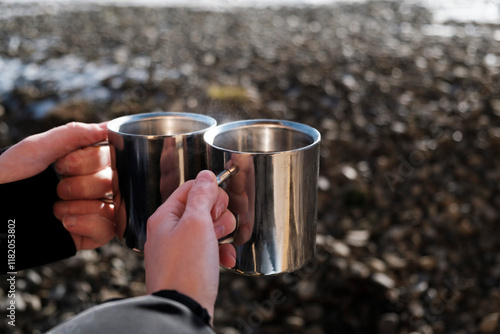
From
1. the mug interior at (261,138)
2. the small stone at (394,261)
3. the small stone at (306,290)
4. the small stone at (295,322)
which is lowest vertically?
the small stone at (295,322)

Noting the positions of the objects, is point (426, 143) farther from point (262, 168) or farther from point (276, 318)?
point (262, 168)

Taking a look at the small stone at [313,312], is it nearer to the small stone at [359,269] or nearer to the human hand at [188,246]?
the small stone at [359,269]

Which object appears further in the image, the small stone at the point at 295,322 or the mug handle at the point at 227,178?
the small stone at the point at 295,322

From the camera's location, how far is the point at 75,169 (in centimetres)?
93

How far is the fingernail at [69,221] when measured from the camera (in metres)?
0.95

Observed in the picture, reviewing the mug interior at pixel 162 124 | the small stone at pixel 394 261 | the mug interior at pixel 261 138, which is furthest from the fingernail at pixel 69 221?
the small stone at pixel 394 261

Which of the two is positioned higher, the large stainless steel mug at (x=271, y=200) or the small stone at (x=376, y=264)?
the large stainless steel mug at (x=271, y=200)

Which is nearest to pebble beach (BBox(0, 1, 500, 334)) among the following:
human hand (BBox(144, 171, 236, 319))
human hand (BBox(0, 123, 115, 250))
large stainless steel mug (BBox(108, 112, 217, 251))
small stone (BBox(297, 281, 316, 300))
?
small stone (BBox(297, 281, 316, 300))

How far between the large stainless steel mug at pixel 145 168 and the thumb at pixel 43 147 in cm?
12

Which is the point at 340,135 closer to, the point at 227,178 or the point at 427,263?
the point at 427,263

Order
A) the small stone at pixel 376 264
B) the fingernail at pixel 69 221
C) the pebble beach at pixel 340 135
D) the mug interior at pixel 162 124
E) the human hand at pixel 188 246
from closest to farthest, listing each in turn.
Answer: the human hand at pixel 188 246
the mug interior at pixel 162 124
the fingernail at pixel 69 221
the pebble beach at pixel 340 135
the small stone at pixel 376 264

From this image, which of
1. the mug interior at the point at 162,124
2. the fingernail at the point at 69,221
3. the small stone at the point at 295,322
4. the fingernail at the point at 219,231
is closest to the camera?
the fingernail at the point at 219,231

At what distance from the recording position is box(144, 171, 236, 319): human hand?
0.55 meters

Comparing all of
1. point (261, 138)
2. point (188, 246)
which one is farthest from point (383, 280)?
point (188, 246)
